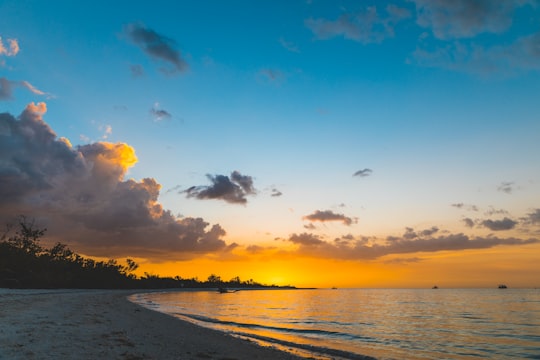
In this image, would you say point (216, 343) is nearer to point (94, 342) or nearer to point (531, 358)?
point (94, 342)

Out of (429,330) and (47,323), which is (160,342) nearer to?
(47,323)

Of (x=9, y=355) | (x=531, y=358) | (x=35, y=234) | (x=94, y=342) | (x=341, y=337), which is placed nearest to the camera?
(x=9, y=355)

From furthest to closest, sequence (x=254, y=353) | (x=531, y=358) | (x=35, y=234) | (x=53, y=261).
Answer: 1. (x=53, y=261)
2. (x=35, y=234)
3. (x=531, y=358)
4. (x=254, y=353)

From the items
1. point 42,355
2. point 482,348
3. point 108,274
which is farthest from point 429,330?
point 108,274

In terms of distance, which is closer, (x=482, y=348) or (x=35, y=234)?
(x=482, y=348)

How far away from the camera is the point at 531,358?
75.3 feet

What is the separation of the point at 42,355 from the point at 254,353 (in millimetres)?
10162

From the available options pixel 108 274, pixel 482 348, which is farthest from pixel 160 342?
pixel 108 274

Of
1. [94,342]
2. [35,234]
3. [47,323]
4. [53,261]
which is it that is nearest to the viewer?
[94,342]

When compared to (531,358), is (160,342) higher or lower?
higher

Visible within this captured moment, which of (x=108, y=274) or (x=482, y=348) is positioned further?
(x=108, y=274)

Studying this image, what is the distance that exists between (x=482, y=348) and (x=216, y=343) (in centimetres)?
2026

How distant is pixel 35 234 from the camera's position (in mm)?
117500

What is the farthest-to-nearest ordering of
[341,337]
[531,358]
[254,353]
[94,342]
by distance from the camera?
[341,337] < [531,358] < [254,353] < [94,342]
